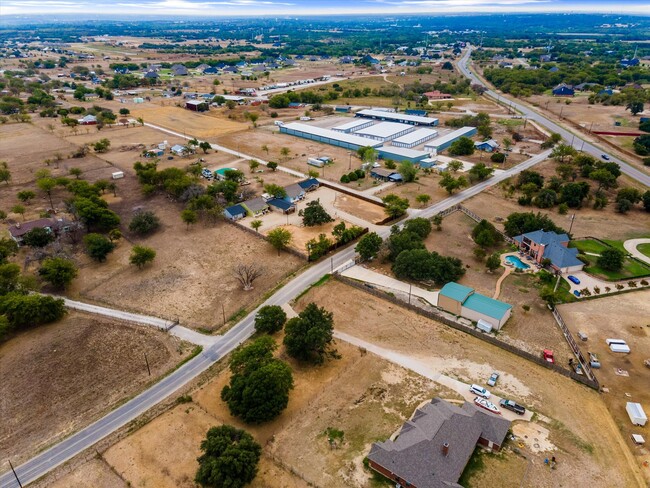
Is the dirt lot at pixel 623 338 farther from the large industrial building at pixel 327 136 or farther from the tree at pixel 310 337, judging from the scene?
the large industrial building at pixel 327 136

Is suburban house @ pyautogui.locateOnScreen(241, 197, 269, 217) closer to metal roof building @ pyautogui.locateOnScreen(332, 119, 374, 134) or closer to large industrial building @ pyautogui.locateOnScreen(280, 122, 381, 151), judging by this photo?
large industrial building @ pyautogui.locateOnScreen(280, 122, 381, 151)

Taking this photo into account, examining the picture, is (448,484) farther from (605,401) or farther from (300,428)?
(605,401)

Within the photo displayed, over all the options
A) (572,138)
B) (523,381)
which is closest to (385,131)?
(572,138)

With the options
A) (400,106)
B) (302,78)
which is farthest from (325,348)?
(302,78)

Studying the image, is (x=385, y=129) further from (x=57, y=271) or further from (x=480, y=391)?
(x=480, y=391)

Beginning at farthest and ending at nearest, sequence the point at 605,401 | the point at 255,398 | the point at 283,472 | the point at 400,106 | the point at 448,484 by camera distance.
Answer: the point at 400,106 → the point at 605,401 → the point at 255,398 → the point at 283,472 → the point at 448,484
